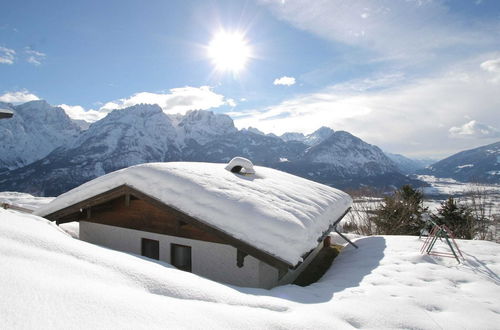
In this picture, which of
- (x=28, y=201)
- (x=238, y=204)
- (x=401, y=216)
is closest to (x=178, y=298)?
(x=238, y=204)

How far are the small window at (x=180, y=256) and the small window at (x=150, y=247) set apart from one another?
2.84 ft

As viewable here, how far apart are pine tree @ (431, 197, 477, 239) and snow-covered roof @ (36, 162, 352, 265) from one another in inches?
575

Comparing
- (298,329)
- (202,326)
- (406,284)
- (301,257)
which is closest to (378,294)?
(406,284)

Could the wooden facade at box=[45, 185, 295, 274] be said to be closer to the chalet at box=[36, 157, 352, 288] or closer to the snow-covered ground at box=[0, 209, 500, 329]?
the chalet at box=[36, 157, 352, 288]

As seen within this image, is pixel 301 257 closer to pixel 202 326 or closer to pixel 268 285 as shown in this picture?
pixel 268 285

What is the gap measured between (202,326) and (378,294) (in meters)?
4.73

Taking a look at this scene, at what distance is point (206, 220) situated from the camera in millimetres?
8172

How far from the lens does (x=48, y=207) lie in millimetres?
11102

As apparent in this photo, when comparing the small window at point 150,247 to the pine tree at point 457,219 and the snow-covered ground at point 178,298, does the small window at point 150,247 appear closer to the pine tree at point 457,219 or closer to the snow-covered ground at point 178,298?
the snow-covered ground at point 178,298

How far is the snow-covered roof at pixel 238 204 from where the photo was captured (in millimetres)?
7570

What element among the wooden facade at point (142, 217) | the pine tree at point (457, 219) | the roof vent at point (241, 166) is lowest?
the pine tree at point (457, 219)

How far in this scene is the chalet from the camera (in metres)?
7.71

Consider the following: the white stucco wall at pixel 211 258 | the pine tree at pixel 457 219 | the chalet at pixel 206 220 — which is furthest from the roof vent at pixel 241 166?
the pine tree at pixel 457 219

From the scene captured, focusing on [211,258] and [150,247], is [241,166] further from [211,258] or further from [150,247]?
[150,247]
